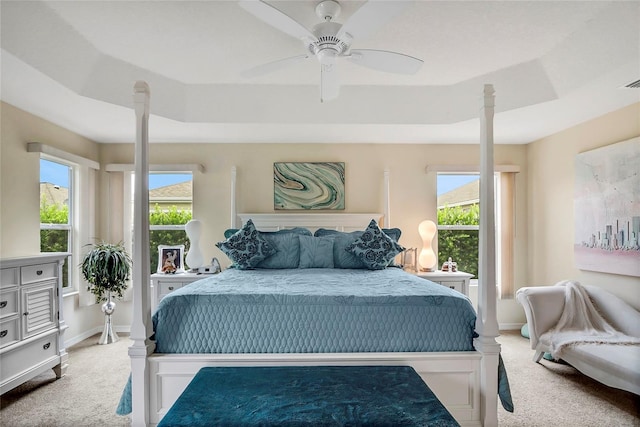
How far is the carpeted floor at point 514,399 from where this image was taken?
101 inches

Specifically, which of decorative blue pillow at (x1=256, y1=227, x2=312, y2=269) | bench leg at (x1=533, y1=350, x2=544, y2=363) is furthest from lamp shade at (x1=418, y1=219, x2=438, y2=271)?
decorative blue pillow at (x1=256, y1=227, x2=312, y2=269)

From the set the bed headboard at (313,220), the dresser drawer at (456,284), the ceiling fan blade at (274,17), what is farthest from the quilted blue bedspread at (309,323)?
the bed headboard at (313,220)

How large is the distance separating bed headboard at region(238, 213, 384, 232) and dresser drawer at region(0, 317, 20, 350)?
2.29 m

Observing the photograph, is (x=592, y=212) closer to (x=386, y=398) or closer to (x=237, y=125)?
(x=386, y=398)

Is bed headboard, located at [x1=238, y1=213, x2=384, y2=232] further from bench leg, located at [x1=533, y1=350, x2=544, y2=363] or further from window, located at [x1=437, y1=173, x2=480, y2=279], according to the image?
bench leg, located at [x1=533, y1=350, x2=544, y2=363]

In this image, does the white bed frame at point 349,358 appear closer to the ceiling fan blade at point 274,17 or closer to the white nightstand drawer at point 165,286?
the ceiling fan blade at point 274,17

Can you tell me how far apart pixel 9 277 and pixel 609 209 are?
485 centimetres

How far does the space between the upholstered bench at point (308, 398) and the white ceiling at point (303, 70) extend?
5.99 ft

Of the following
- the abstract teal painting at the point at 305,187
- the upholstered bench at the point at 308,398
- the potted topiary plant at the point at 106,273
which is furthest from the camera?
the abstract teal painting at the point at 305,187

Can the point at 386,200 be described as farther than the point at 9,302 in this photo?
Yes

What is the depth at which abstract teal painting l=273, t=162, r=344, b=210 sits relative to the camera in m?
4.72

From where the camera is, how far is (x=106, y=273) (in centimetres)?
409

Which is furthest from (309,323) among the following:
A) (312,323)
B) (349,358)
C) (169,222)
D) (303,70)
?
(169,222)

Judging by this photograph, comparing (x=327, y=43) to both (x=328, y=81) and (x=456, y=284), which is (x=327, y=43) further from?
(x=456, y=284)
